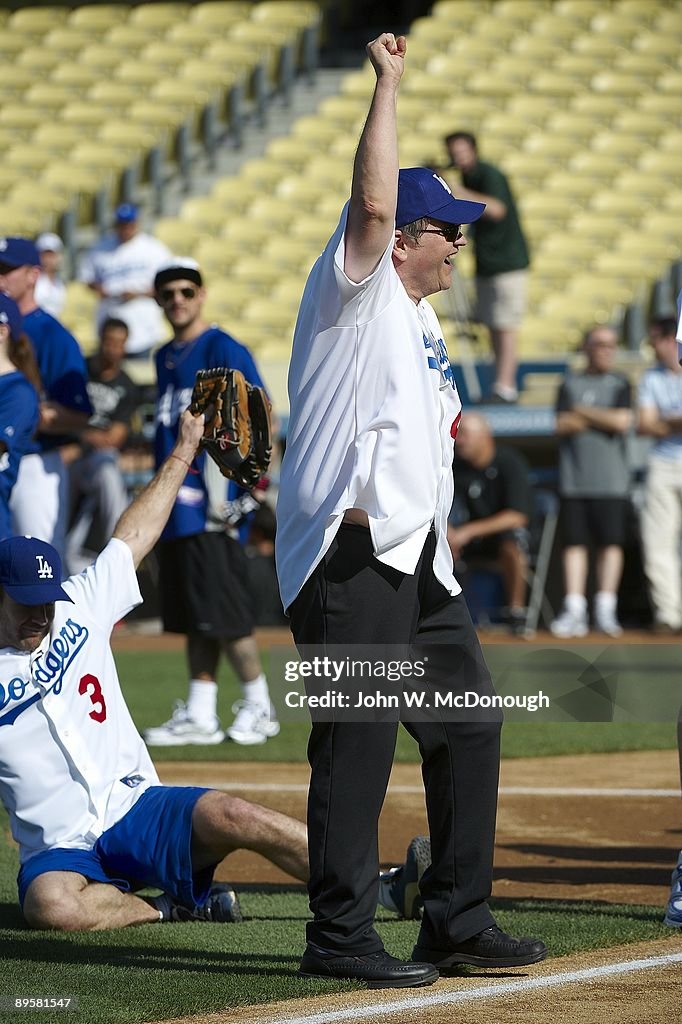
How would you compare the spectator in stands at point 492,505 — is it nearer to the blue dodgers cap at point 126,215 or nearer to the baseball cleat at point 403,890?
the blue dodgers cap at point 126,215

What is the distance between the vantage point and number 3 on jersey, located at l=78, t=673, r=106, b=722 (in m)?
5.00

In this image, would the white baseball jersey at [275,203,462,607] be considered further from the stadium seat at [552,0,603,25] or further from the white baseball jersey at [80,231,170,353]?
the stadium seat at [552,0,603,25]

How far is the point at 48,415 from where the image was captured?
8.04m

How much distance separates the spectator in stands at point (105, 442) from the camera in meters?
13.3

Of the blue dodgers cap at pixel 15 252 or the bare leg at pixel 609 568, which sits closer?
the blue dodgers cap at pixel 15 252

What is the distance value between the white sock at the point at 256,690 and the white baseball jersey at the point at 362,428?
458 centimetres

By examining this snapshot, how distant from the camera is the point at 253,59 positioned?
2180 cm

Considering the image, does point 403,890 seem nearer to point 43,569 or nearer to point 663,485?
point 43,569

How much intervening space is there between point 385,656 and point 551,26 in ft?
60.5

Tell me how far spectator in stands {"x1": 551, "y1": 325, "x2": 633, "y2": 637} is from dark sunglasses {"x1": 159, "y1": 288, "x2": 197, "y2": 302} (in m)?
5.36

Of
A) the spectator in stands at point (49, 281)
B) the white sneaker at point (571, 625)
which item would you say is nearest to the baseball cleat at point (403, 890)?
the white sneaker at point (571, 625)

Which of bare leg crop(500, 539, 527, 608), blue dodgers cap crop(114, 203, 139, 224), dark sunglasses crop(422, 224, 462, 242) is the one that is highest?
blue dodgers cap crop(114, 203, 139, 224)

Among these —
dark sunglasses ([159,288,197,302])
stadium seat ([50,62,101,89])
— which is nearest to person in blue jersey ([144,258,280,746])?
dark sunglasses ([159,288,197,302])

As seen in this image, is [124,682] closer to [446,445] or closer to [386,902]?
[386,902]
